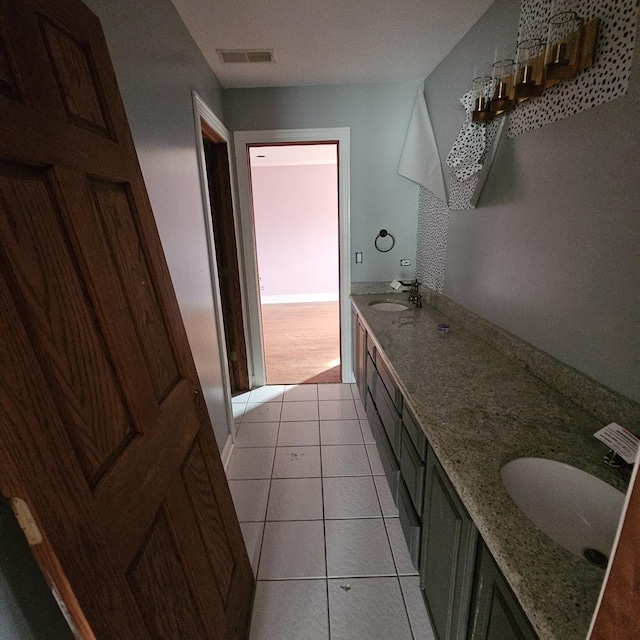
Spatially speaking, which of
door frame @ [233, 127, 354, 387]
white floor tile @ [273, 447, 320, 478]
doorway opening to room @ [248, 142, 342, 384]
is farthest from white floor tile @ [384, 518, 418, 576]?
doorway opening to room @ [248, 142, 342, 384]

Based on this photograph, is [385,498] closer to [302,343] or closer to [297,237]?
[302,343]

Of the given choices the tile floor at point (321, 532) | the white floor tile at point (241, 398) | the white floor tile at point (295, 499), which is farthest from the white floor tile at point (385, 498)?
the white floor tile at point (241, 398)

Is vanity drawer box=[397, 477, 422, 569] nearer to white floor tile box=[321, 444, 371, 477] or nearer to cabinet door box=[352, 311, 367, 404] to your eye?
white floor tile box=[321, 444, 371, 477]

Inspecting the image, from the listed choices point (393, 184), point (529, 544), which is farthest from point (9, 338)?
point (393, 184)

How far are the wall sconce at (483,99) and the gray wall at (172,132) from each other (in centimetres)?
146

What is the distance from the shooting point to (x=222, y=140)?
2578 millimetres

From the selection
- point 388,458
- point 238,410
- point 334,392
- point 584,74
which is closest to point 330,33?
point 584,74

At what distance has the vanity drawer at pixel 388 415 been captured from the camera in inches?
65.9

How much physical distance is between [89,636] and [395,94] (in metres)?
3.32

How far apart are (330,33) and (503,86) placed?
3.37ft

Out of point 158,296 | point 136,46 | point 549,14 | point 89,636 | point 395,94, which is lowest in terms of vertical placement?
point 89,636

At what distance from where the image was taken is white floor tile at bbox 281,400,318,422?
9.20 feet

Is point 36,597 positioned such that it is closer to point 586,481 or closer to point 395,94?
point 586,481

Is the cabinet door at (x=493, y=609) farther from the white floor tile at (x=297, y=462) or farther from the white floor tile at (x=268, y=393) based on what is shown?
the white floor tile at (x=268, y=393)
